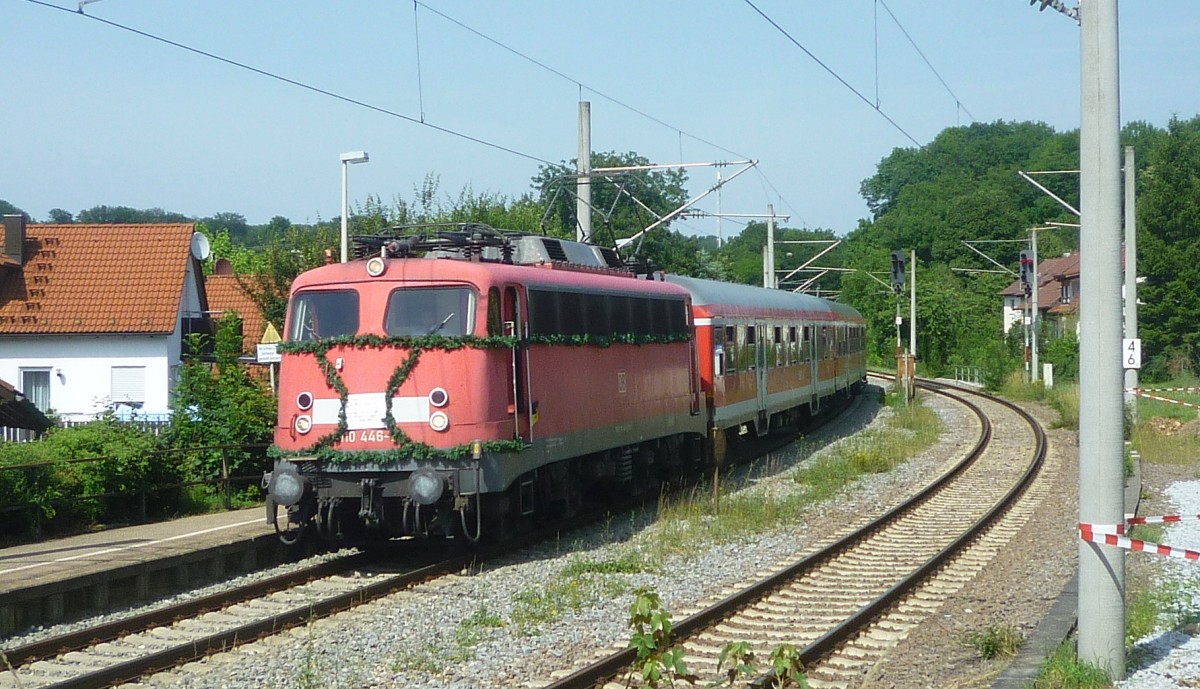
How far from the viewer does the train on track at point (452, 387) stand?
12547 millimetres

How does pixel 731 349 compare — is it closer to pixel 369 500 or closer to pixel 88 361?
pixel 369 500

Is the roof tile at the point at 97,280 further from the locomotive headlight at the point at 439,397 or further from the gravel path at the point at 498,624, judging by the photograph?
the locomotive headlight at the point at 439,397

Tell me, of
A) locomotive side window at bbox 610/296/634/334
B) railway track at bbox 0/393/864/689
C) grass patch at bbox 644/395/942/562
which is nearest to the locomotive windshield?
railway track at bbox 0/393/864/689

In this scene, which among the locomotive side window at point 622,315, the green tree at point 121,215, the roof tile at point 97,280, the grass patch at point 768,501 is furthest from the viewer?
the green tree at point 121,215

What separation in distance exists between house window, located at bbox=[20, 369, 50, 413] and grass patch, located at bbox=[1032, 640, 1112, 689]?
100ft

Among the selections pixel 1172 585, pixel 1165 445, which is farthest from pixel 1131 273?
pixel 1172 585

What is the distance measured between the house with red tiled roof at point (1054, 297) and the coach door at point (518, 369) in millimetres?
44671

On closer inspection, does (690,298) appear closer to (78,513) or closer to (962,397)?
(78,513)

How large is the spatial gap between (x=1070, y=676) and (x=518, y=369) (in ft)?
22.8

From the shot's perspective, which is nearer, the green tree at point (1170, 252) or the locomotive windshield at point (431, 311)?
the locomotive windshield at point (431, 311)

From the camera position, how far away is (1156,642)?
877 cm

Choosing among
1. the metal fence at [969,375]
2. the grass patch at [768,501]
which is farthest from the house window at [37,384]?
the metal fence at [969,375]

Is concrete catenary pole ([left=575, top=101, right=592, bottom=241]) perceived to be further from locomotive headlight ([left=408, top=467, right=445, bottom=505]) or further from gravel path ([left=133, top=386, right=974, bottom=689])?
locomotive headlight ([left=408, top=467, right=445, bottom=505])

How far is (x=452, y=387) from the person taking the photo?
1256 centimetres
